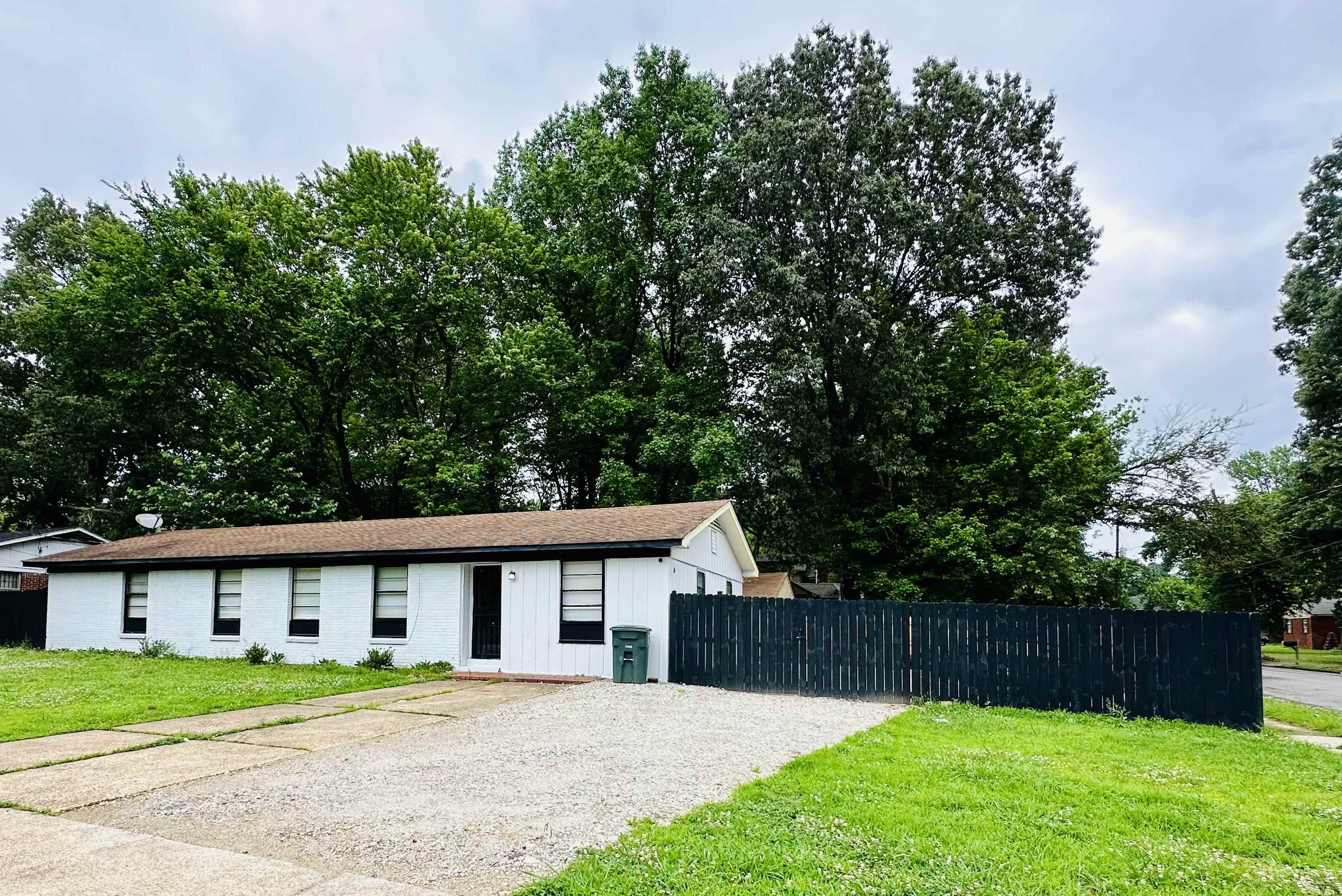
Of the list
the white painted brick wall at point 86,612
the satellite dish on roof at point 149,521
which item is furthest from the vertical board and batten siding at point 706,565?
the satellite dish on roof at point 149,521

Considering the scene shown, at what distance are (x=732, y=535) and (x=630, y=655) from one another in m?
5.99

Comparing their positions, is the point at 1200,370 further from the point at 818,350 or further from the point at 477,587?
the point at 477,587

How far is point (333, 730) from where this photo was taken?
27.5ft

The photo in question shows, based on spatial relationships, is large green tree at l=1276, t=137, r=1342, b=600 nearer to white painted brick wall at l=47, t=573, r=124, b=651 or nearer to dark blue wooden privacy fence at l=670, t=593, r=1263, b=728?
dark blue wooden privacy fence at l=670, t=593, r=1263, b=728

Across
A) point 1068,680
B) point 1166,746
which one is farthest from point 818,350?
point 1166,746

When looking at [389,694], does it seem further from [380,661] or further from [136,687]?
[136,687]

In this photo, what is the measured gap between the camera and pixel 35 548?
24.3 metres

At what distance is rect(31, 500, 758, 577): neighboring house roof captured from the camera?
44.5 feet

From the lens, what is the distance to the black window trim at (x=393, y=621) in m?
15.0

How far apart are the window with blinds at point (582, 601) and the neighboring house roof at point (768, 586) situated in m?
9.24

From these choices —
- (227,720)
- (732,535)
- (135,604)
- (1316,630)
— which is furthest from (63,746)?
(1316,630)

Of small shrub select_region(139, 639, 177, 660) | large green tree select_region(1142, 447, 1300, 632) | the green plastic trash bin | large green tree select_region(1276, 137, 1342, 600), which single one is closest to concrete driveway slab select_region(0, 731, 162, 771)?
the green plastic trash bin

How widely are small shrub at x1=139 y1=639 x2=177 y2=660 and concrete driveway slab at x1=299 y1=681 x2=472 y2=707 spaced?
25.1 ft

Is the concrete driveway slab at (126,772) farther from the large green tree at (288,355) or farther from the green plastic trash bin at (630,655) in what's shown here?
the large green tree at (288,355)
